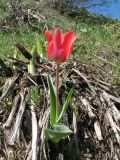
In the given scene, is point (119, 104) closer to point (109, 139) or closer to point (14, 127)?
point (109, 139)

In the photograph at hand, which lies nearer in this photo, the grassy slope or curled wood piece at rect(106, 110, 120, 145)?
curled wood piece at rect(106, 110, 120, 145)

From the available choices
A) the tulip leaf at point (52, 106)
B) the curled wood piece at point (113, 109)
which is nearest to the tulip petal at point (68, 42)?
the tulip leaf at point (52, 106)

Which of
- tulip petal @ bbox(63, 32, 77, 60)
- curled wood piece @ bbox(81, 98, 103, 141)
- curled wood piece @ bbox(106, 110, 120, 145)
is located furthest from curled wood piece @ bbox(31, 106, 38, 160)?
tulip petal @ bbox(63, 32, 77, 60)

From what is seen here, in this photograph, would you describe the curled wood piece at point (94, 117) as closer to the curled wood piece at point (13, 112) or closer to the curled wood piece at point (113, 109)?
the curled wood piece at point (113, 109)

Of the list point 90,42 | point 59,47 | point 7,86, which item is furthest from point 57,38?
point 90,42

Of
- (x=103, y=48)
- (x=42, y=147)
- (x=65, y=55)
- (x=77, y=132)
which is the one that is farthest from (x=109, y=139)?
(x=103, y=48)

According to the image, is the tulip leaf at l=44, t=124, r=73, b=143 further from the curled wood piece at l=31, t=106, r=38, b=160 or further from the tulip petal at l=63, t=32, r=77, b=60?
the tulip petal at l=63, t=32, r=77, b=60
